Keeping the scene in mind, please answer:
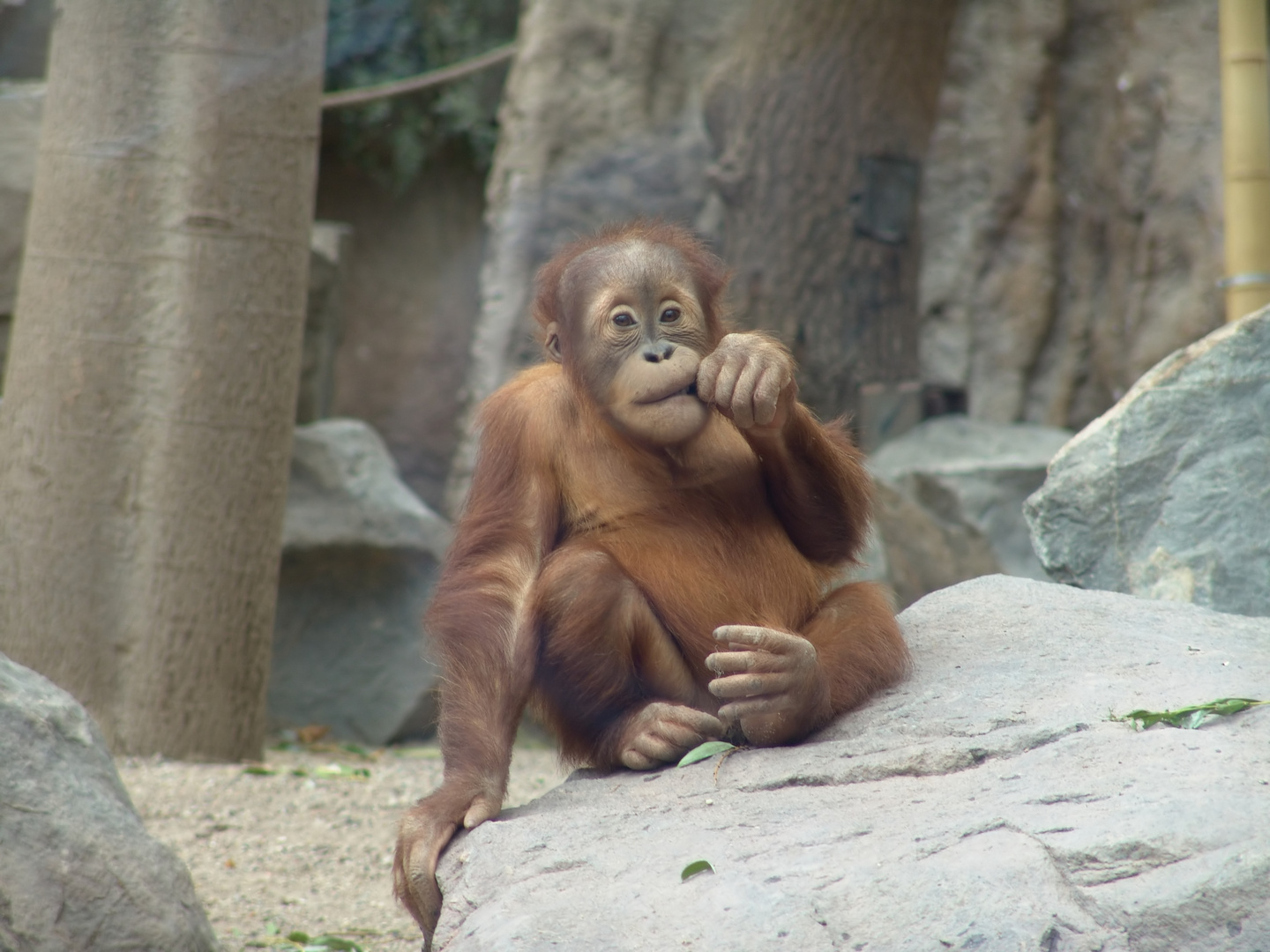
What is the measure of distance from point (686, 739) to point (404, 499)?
4.15 metres

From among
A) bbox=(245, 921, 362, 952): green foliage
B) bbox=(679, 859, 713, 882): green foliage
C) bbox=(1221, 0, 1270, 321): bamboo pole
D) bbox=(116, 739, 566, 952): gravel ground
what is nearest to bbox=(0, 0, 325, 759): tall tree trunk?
bbox=(116, 739, 566, 952): gravel ground

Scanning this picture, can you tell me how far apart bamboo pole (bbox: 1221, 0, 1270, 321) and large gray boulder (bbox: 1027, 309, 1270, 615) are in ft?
2.31

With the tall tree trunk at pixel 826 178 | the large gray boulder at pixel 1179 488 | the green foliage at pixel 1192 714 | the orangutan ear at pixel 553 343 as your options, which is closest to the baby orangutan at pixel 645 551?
the orangutan ear at pixel 553 343

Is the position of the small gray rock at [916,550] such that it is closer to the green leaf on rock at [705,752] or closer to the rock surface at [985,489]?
the rock surface at [985,489]

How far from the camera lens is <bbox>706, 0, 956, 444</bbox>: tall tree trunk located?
6863mm

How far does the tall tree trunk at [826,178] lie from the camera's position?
6.86 m

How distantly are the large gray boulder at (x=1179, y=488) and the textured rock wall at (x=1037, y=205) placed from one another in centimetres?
574

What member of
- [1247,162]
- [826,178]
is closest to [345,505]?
[826,178]

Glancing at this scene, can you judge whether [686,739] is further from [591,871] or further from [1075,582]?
[1075,582]

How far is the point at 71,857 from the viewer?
8.93 ft

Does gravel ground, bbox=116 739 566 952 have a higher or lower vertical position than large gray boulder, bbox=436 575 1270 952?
lower

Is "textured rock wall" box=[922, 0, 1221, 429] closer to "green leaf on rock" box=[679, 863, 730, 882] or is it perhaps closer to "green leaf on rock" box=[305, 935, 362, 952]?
"green leaf on rock" box=[305, 935, 362, 952]

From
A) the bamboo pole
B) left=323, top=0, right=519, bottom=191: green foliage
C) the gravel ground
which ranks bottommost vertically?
the gravel ground

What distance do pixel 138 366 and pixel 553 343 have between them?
80.7 inches
